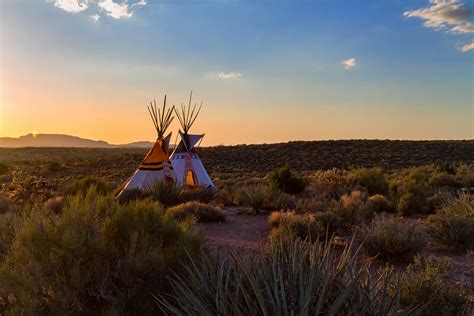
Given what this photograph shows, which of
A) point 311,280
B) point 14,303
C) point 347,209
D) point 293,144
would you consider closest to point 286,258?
point 311,280

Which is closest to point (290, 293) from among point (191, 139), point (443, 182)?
point (191, 139)

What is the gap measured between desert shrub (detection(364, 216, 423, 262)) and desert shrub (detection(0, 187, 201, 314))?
156 inches

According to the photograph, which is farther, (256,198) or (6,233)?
(256,198)

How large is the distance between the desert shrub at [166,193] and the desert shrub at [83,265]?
28.4 feet

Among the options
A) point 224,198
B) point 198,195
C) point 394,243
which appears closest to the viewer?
point 394,243

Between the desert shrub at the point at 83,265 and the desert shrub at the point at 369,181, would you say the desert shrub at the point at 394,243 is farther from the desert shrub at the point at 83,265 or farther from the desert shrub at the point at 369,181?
the desert shrub at the point at 369,181

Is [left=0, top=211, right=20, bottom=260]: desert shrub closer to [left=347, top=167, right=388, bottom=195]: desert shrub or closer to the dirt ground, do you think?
the dirt ground

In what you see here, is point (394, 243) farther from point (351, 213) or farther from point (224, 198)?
point (224, 198)

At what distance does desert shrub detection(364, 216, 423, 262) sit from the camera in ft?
23.9

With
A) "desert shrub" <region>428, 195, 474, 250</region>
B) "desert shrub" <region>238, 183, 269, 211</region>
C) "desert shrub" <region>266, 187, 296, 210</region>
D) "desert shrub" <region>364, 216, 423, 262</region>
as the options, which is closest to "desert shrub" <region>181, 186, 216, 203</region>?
"desert shrub" <region>238, 183, 269, 211</region>

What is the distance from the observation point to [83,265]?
3979mm

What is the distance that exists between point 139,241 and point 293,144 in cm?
5543

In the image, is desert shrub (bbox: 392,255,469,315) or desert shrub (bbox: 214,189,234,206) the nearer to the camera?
desert shrub (bbox: 392,255,469,315)

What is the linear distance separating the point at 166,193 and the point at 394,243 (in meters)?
7.98
